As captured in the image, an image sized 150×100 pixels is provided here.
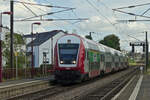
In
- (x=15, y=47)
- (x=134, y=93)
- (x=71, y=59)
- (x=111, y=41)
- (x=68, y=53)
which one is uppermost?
(x=111, y=41)

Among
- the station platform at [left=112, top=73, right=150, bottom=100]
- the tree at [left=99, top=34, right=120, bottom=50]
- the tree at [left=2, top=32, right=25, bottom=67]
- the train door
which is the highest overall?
the tree at [left=99, top=34, right=120, bottom=50]

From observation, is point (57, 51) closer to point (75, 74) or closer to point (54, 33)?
point (75, 74)

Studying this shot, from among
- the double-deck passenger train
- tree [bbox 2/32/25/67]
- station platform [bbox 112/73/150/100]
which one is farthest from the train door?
tree [bbox 2/32/25/67]

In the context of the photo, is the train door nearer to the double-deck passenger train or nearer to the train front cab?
the double-deck passenger train

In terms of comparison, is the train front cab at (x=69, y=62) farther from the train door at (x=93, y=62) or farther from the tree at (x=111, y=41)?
the tree at (x=111, y=41)

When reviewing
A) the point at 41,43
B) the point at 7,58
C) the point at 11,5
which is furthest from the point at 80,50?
the point at 41,43

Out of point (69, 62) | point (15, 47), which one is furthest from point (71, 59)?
point (15, 47)

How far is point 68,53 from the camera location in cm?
2395

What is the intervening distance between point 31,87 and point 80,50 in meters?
4.57

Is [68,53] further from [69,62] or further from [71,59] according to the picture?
[69,62]

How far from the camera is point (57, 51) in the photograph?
79.6 ft

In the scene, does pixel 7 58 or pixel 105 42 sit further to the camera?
pixel 105 42

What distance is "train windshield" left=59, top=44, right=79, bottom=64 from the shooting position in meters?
23.7

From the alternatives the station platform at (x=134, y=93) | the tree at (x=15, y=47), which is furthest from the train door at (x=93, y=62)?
the tree at (x=15, y=47)
